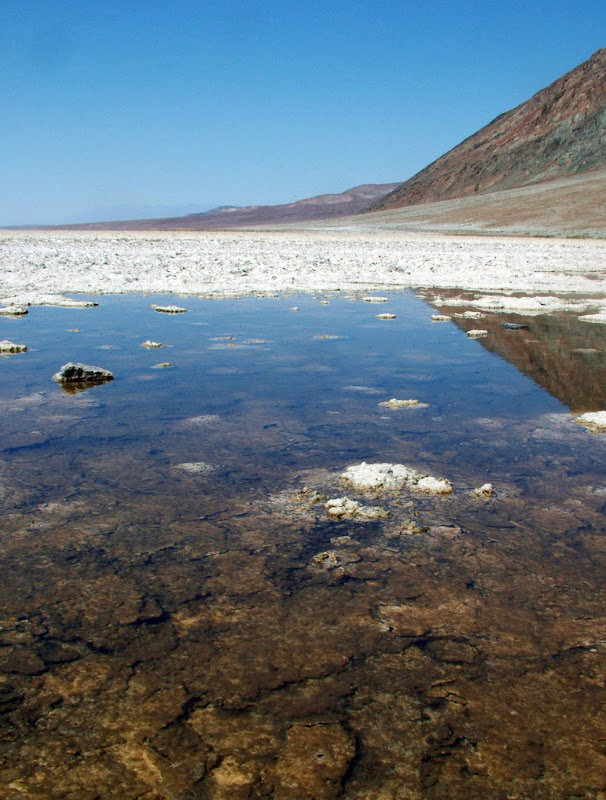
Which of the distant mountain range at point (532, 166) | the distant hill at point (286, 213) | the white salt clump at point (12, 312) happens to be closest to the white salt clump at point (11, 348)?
the white salt clump at point (12, 312)

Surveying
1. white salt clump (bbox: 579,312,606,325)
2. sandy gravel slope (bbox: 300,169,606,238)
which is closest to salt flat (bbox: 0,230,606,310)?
white salt clump (bbox: 579,312,606,325)

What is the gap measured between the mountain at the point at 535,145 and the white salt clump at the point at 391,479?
67490mm

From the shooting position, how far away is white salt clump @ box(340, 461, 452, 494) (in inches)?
124

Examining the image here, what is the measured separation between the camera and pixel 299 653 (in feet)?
6.48

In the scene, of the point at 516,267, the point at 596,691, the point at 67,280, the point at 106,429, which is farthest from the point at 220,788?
the point at 516,267

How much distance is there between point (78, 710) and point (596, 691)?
1.34 m

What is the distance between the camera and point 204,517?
288cm

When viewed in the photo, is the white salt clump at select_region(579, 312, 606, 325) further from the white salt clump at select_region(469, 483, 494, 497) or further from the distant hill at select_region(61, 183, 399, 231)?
the distant hill at select_region(61, 183, 399, 231)

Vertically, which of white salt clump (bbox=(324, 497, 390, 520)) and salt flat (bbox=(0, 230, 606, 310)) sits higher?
salt flat (bbox=(0, 230, 606, 310))

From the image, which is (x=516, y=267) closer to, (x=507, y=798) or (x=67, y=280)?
(x=67, y=280)

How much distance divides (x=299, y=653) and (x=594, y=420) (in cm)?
285

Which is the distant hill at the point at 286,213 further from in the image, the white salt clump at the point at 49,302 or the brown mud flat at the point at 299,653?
the brown mud flat at the point at 299,653

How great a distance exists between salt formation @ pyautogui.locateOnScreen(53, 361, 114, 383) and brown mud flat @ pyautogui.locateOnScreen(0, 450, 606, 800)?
2317mm

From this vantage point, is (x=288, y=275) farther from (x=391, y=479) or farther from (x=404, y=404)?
(x=391, y=479)
